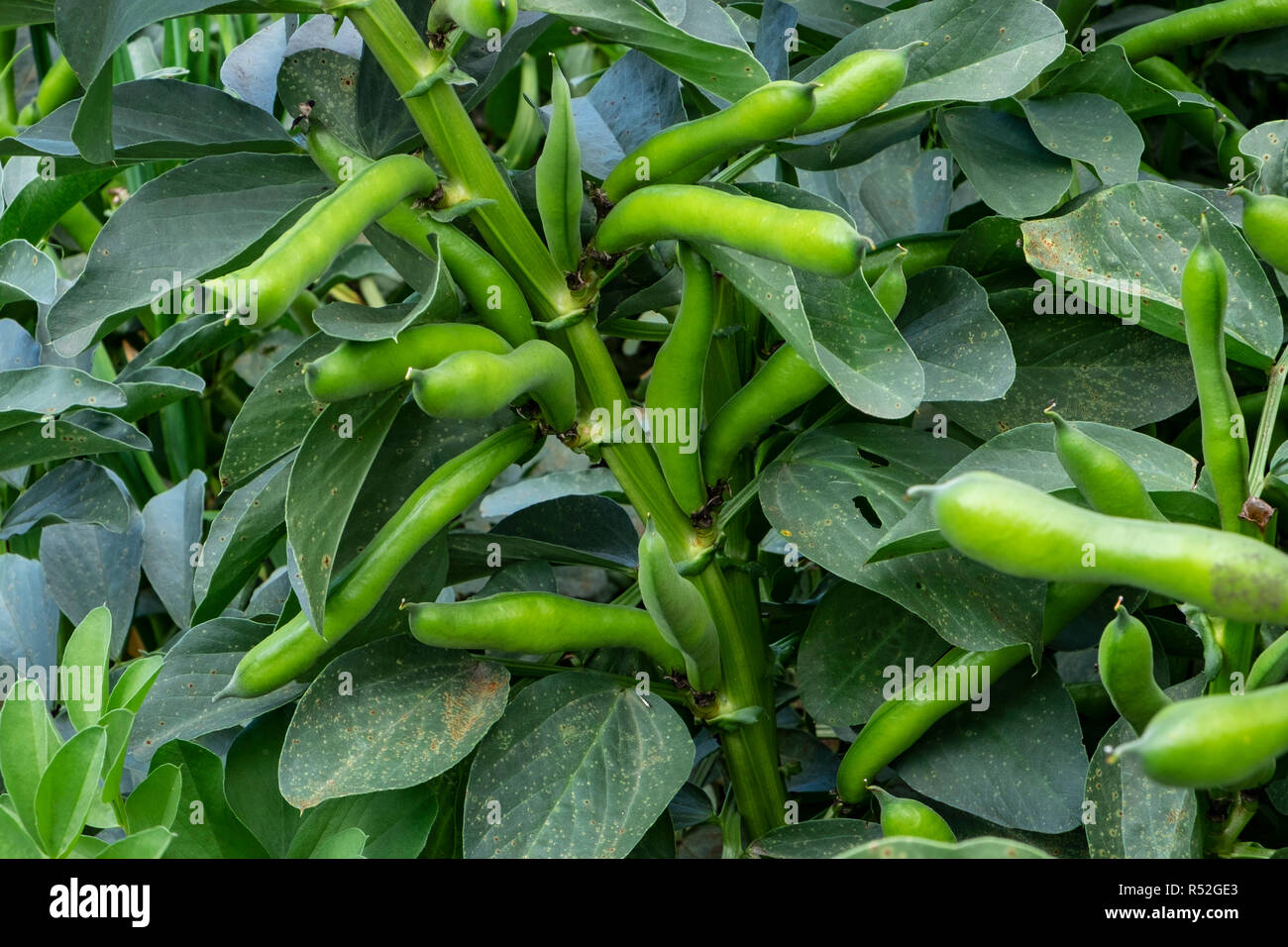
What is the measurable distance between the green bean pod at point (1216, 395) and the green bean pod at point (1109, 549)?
121mm

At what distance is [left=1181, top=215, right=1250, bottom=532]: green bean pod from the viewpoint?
47cm

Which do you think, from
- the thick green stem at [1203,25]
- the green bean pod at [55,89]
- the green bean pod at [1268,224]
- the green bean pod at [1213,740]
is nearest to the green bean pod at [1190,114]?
the thick green stem at [1203,25]

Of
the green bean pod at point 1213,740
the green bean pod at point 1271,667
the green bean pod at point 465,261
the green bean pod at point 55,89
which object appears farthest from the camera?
the green bean pod at point 55,89

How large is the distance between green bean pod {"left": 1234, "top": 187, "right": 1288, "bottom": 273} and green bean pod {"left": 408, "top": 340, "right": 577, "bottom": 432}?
0.30m

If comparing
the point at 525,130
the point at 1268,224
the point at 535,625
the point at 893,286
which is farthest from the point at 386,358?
the point at 525,130

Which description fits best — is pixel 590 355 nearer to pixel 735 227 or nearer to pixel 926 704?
pixel 735 227

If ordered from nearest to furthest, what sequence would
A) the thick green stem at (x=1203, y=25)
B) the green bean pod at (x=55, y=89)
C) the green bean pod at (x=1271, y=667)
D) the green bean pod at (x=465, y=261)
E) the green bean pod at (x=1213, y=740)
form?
the green bean pod at (x=1213, y=740) → the green bean pod at (x=1271, y=667) → the green bean pod at (x=465, y=261) → the thick green stem at (x=1203, y=25) → the green bean pod at (x=55, y=89)

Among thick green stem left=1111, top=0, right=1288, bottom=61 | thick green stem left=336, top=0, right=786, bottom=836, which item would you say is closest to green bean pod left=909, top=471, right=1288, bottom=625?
thick green stem left=336, top=0, right=786, bottom=836

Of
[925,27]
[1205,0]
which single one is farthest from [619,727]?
[1205,0]

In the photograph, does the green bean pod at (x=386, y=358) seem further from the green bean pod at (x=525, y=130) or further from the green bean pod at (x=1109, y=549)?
the green bean pod at (x=525, y=130)

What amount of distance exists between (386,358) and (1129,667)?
0.33m

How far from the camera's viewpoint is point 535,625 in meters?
0.58

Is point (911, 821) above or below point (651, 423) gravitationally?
below

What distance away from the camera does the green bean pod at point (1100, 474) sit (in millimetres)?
453
